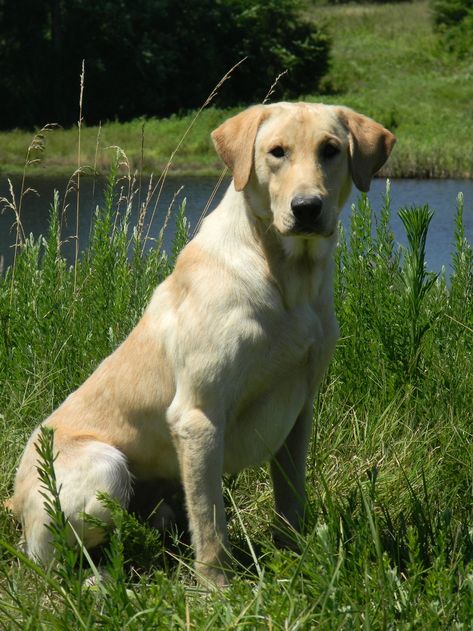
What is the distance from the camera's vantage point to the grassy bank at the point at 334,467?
2.46 m

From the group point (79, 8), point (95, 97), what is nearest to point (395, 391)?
point (95, 97)

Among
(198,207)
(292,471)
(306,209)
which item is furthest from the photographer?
(198,207)

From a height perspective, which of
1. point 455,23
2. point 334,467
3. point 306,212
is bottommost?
point 455,23

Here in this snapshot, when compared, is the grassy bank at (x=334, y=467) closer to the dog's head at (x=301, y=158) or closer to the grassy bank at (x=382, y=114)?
the dog's head at (x=301, y=158)

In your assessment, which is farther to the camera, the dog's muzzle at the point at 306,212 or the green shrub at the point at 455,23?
the green shrub at the point at 455,23

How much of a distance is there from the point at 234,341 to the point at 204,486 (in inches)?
18.1

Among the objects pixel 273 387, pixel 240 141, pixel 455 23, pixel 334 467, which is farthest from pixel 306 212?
pixel 455 23

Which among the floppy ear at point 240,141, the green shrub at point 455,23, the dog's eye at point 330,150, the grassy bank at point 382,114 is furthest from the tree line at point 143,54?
the dog's eye at point 330,150

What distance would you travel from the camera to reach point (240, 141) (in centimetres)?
313

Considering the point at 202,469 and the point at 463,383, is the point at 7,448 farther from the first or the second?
the point at 463,383

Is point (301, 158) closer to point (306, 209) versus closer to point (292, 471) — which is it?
point (306, 209)

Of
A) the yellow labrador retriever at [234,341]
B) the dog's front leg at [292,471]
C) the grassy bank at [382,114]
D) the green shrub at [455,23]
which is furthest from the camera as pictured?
the green shrub at [455,23]

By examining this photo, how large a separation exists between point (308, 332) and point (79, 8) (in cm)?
2639

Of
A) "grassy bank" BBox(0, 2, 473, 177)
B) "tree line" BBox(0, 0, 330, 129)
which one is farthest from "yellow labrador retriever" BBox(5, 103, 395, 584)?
"tree line" BBox(0, 0, 330, 129)
